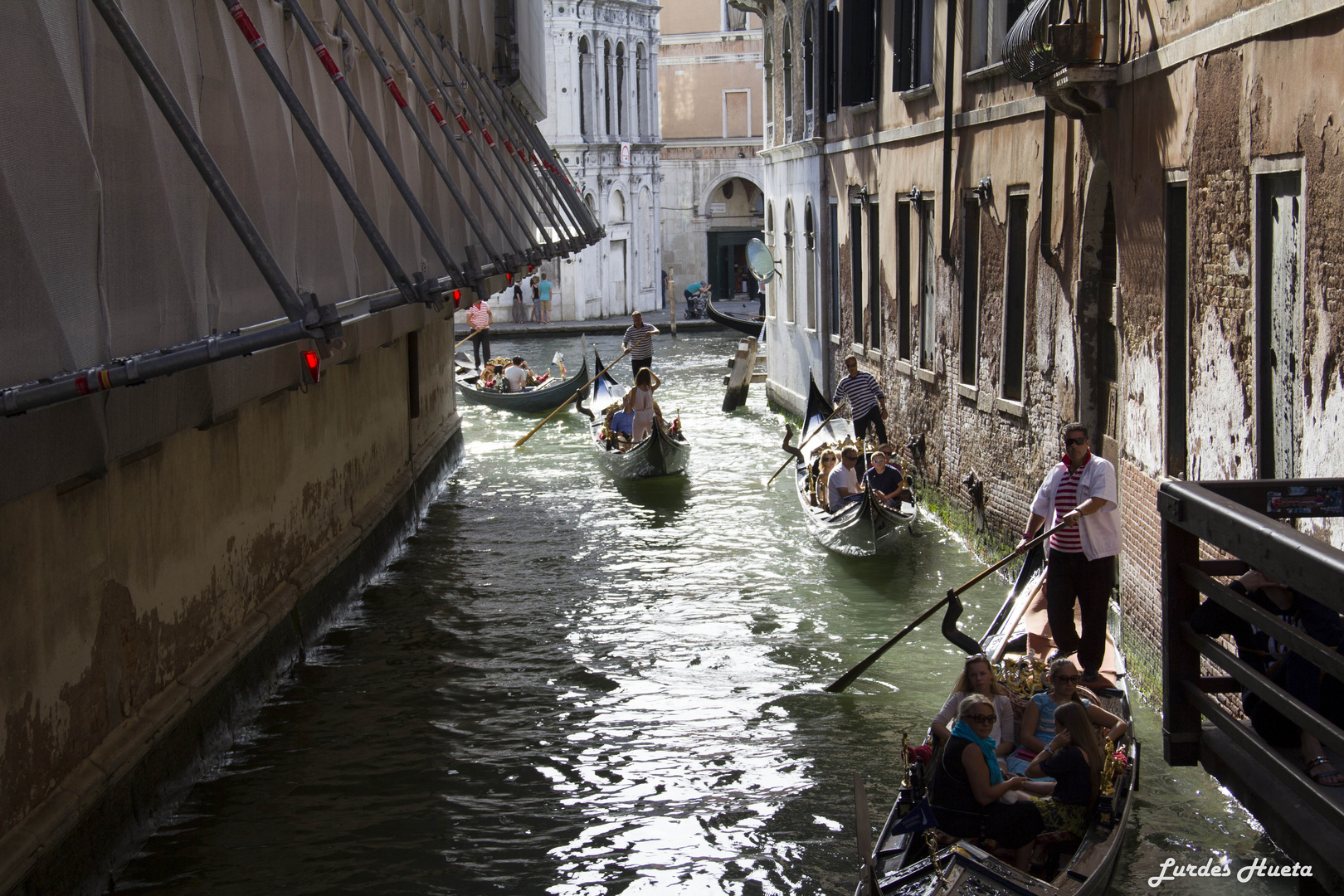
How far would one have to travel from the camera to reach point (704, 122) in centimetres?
3525

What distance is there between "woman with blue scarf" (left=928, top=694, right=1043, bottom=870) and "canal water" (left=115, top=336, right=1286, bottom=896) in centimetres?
69

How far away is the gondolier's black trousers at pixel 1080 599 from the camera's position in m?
6.31

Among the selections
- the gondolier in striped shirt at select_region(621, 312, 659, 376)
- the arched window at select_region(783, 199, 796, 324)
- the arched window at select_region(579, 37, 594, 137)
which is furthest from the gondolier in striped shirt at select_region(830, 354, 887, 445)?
the arched window at select_region(579, 37, 594, 137)

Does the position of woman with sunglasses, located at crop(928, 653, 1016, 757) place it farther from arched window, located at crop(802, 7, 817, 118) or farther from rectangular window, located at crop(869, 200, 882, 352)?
arched window, located at crop(802, 7, 817, 118)

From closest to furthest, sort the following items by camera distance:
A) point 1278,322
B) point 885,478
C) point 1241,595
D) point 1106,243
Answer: point 1241,595, point 1278,322, point 1106,243, point 885,478

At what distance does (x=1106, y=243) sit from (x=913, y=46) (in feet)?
14.4

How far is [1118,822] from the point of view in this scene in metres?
4.83

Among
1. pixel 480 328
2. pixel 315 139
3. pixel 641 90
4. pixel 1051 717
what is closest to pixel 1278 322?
pixel 1051 717

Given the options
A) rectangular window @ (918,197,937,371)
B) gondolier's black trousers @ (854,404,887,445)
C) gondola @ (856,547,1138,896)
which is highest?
rectangular window @ (918,197,937,371)

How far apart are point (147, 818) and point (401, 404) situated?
7092 millimetres

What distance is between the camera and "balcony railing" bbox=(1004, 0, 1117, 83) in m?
7.24

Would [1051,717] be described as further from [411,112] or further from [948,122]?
[948,122]

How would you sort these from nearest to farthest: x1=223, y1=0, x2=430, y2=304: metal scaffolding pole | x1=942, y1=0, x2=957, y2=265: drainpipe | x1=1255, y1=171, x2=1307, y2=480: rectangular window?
1. x1=1255, y1=171, x2=1307, y2=480: rectangular window
2. x1=223, y1=0, x2=430, y2=304: metal scaffolding pole
3. x1=942, y1=0, x2=957, y2=265: drainpipe

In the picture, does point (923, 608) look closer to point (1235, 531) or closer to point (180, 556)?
point (180, 556)
